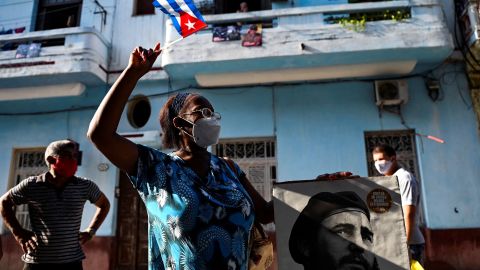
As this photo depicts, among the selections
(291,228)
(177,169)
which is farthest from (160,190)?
(291,228)

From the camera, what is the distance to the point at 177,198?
4.41 feet

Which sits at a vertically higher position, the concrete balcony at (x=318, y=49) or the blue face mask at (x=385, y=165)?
the concrete balcony at (x=318, y=49)

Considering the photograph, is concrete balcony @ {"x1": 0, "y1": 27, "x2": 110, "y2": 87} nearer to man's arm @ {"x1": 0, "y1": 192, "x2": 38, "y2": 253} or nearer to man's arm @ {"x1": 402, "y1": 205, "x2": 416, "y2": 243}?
man's arm @ {"x1": 0, "y1": 192, "x2": 38, "y2": 253}

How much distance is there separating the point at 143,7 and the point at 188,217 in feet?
23.7

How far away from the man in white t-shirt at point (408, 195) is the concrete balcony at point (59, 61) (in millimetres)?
5320

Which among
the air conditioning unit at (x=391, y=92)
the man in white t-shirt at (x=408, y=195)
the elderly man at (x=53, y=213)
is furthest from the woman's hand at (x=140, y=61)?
the air conditioning unit at (x=391, y=92)

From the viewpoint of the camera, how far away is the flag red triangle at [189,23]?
2.61m

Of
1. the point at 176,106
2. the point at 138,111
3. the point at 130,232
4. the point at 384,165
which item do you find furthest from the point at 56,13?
Answer: the point at 176,106

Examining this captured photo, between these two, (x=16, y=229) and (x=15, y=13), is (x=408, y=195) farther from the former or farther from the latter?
(x=15, y=13)

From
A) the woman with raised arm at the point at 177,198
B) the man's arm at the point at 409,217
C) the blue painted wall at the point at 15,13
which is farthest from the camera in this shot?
the blue painted wall at the point at 15,13

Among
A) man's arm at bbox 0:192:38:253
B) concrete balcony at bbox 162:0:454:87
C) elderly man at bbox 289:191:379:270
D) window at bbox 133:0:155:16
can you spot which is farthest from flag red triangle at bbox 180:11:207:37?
window at bbox 133:0:155:16

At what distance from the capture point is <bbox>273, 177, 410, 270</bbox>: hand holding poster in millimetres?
1586

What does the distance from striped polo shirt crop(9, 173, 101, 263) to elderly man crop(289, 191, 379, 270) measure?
1.70 meters

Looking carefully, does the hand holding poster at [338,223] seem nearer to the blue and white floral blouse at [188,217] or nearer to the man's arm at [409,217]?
the blue and white floral blouse at [188,217]
